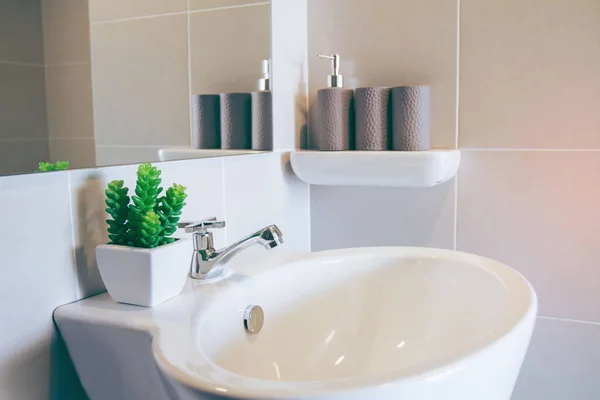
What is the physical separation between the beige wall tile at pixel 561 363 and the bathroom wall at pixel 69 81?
1002 millimetres

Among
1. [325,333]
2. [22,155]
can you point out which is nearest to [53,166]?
[22,155]

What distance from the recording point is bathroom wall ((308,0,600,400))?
1.20 meters

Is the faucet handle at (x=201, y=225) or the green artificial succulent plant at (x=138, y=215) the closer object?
the green artificial succulent plant at (x=138, y=215)

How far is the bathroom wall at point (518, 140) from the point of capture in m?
1.20

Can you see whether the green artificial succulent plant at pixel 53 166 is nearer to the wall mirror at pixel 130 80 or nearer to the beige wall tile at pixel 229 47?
the wall mirror at pixel 130 80

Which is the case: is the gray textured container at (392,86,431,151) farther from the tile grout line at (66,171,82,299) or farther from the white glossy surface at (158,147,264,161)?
the tile grout line at (66,171,82,299)

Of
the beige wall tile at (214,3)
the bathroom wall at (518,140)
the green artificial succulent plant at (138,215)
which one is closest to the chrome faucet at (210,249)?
the green artificial succulent plant at (138,215)

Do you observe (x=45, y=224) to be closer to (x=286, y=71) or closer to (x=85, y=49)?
(x=85, y=49)

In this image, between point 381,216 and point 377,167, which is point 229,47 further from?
point 381,216

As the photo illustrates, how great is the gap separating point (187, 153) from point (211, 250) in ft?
0.74

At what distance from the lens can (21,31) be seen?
2.37 ft

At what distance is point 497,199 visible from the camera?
1.29 m

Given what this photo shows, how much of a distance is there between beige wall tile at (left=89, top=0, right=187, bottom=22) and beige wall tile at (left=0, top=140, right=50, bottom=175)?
225 millimetres

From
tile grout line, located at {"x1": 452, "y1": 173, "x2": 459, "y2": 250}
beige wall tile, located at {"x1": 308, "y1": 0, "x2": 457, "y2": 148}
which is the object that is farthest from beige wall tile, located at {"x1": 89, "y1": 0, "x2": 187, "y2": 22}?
tile grout line, located at {"x1": 452, "y1": 173, "x2": 459, "y2": 250}
